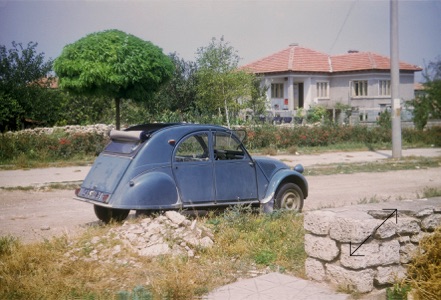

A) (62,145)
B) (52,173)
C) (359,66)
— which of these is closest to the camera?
(52,173)

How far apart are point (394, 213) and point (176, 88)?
2143cm

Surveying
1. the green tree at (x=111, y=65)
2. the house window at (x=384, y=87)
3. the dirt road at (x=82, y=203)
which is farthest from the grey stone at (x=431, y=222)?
the house window at (x=384, y=87)

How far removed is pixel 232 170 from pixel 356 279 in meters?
3.61

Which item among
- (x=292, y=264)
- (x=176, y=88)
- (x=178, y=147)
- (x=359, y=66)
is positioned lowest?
(x=292, y=264)

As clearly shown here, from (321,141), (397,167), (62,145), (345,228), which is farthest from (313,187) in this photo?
(321,141)

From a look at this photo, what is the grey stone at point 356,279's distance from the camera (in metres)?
5.05

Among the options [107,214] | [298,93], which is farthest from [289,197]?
[298,93]

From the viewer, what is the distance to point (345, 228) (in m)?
5.14

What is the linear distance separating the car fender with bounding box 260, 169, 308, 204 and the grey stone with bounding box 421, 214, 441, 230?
344 centimetres

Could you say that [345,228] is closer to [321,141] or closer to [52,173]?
[52,173]

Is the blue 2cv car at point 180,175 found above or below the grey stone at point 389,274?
above

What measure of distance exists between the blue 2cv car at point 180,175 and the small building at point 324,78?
34764 mm

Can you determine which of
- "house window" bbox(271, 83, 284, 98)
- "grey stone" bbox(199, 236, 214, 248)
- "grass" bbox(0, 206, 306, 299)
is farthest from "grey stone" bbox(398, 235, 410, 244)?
"house window" bbox(271, 83, 284, 98)

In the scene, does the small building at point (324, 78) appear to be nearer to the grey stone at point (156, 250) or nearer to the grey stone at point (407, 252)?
the grey stone at point (156, 250)
